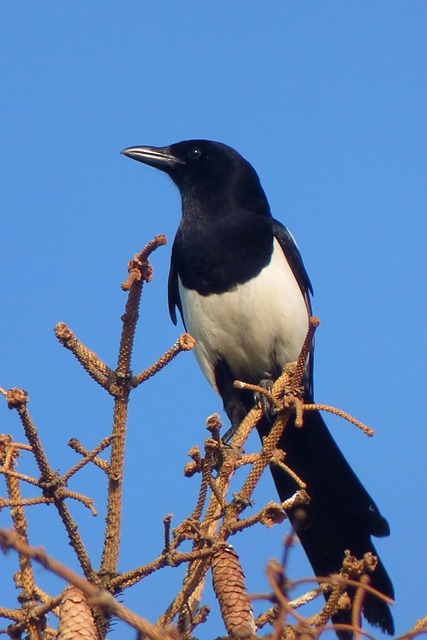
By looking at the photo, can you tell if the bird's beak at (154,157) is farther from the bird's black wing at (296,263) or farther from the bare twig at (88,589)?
the bare twig at (88,589)

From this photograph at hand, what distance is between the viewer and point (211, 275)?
468 cm

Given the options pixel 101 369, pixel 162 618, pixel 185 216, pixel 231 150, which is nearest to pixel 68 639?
pixel 162 618

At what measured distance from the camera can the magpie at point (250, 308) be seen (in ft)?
14.7

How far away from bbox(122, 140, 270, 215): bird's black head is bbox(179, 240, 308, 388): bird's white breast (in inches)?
17.3

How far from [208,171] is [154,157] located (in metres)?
0.32

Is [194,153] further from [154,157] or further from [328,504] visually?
[328,504]

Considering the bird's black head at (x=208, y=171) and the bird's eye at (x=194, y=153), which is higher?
the bird's eye at (x=194, y=153)

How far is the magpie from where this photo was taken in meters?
4.48

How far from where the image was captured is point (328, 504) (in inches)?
165

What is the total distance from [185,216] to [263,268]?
62 cm

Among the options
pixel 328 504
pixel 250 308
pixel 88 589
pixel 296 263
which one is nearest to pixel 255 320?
pixel 250 308

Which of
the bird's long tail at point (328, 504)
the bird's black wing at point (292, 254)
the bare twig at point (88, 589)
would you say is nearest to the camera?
the bare twig at point (88, 589)

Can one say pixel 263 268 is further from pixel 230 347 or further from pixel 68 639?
pixel 68 639

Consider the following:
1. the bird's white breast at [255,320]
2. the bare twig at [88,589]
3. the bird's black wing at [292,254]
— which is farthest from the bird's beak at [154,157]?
the bare twig at [88,589]
